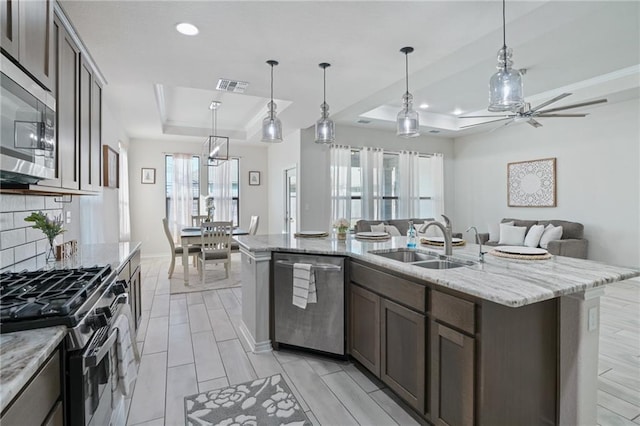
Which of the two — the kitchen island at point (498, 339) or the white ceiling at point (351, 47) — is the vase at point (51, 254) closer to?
the white ceiling at point (351, 47)

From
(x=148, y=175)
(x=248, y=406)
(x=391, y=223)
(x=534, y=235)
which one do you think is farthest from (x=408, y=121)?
(x=148, y=175)

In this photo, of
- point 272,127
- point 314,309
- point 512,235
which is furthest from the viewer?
point 512,235

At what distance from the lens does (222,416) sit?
1969 mm

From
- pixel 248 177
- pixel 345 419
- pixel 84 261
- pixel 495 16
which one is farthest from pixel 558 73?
pixel 248 177

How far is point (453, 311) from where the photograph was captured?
162cm

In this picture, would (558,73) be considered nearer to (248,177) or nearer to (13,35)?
(13,35)

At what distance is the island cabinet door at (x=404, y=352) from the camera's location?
184cm

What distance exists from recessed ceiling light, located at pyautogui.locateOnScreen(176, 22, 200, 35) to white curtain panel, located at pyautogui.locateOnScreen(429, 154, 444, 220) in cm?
607

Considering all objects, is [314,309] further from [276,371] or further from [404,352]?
[404,352]

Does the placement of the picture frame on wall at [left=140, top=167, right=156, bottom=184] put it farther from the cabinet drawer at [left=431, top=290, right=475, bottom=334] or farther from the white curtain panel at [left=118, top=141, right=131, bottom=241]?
the cabinet drawer at [left=431, top=290, right=475, bottom=334]

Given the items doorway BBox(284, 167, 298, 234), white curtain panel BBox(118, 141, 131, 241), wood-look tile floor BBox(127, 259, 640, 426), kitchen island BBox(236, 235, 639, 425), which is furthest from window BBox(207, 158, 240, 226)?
kitchen island BBox(236, 235, 639, 425)

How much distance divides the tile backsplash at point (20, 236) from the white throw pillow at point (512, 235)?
6.46m

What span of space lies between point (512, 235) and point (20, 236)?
660 cm

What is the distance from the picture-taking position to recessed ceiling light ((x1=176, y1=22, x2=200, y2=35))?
8.57ft
